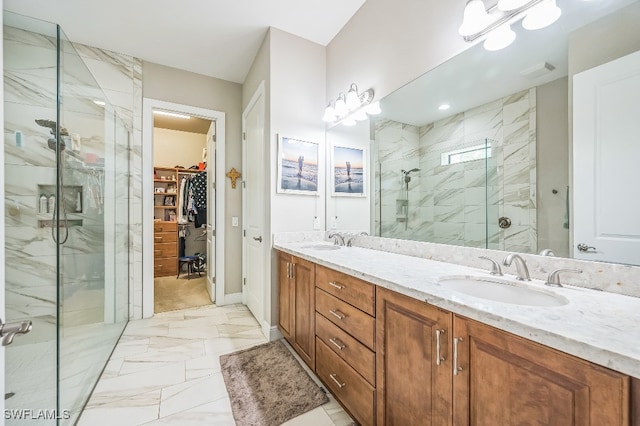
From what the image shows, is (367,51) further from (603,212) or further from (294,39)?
(603,212)

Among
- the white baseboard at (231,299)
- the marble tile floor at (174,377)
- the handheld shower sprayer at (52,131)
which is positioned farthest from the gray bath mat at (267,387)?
the handheld shower sprayer at (52,131)

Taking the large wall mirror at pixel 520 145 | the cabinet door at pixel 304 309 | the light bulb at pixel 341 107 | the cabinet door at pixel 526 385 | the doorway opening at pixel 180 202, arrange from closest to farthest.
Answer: the cabinet door at pixel 526 385
the large wall mirror at pixel 520 145
the cabinet door at pixel 304 309
the light bulb at pixel 341 107
the doorway opening at pixel 180 202

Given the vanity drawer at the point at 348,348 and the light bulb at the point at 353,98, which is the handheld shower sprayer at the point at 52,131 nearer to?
the vanity drawer at the point at 348,348

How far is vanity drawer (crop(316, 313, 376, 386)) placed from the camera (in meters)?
1.27

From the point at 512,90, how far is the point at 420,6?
87cm

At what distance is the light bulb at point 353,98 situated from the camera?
7.35 ft

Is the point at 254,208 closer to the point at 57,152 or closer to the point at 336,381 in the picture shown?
the point at 57,152

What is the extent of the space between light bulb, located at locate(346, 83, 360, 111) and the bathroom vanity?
1373mm

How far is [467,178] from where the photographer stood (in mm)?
1566

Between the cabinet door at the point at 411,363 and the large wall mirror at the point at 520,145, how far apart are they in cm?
67

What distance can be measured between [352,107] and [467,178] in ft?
3.88

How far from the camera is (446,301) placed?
90 cm

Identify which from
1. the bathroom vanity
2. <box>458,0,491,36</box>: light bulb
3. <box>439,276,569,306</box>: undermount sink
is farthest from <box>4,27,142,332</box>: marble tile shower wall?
<box>458,0,491,36</box>: light bulb

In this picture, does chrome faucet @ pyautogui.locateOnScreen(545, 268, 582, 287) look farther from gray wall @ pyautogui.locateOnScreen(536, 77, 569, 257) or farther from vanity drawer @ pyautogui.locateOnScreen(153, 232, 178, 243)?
vanity drawer @ pyautogui.locateOnScreen(153, 232, 178, 243)
